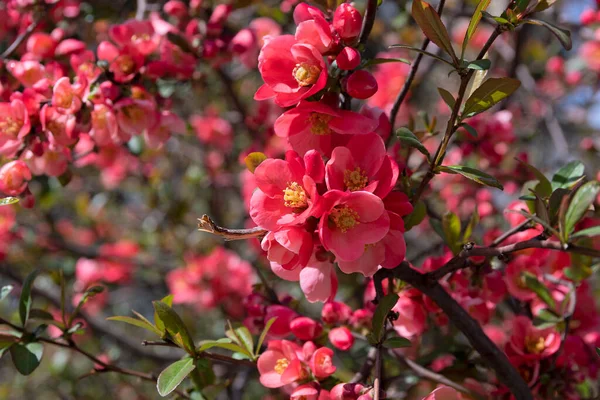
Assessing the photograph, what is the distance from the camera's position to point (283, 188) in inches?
25.4

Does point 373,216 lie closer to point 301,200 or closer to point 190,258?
point 301,200

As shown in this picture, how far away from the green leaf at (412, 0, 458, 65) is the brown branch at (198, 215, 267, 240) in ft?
0.99

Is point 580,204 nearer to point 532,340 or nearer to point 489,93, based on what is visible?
point 489,93

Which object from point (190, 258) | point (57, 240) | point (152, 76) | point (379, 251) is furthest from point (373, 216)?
point (57, 240)

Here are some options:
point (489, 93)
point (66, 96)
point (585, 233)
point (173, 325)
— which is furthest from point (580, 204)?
point (66, 96)

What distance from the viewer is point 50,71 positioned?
1.01m

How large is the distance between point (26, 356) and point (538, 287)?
833 millimetres

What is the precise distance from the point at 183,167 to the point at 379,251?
2.19m

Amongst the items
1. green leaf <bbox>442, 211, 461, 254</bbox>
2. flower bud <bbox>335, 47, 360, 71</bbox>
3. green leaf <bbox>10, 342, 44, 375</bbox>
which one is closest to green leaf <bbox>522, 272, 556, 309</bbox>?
green leaf <bbox>442, 211, 461, 254</bbox>

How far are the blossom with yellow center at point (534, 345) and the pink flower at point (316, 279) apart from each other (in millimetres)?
427

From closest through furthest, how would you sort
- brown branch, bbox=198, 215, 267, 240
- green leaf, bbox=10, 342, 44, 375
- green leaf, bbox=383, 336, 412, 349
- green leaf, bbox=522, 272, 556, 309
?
Answer: brown branch, bbox=198, 215, 267, 240 < green leaf, bbox=383, 336, 412, 349 < green leaf, bbox=10, 342, 44, 375 < green leaf, bbox=522, 272, 556, 309

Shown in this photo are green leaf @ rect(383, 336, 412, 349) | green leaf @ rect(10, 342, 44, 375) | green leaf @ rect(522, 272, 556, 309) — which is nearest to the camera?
green leaf @ rect(383, 336, 412, 349)

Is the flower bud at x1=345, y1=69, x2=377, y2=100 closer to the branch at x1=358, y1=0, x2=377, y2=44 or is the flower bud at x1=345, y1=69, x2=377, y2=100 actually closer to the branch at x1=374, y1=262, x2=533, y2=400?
the branch at x1=358, y1=0, x2=377, y2=44

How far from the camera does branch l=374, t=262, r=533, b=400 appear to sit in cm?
73
